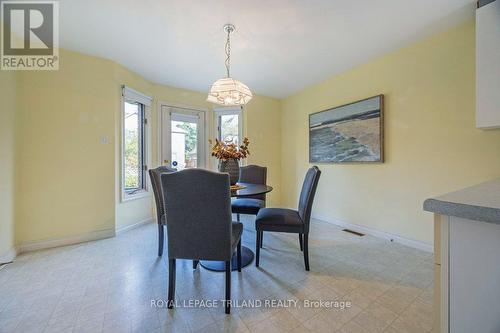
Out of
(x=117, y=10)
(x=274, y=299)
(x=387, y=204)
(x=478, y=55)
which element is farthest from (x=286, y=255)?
(x=117, y=10)

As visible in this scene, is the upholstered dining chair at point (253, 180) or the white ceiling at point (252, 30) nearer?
the white ceiling at point (252, 30)

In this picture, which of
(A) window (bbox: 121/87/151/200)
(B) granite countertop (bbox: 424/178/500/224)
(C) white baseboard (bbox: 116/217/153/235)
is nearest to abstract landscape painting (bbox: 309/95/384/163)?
(B) granite countertop (bbox: 424/178/500/224)

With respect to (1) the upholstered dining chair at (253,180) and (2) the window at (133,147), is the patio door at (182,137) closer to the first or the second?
(2) the window at (133,147)

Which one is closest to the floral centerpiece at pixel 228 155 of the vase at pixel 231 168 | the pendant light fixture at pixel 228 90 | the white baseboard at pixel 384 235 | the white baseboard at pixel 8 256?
the vase at pixel 231 168

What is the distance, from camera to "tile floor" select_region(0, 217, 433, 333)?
133cm

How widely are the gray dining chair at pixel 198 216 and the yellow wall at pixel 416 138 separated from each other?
2284mm

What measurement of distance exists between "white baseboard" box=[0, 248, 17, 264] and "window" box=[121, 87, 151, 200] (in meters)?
1.15

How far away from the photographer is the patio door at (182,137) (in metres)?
3.68

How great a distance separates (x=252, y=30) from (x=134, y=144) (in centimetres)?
245

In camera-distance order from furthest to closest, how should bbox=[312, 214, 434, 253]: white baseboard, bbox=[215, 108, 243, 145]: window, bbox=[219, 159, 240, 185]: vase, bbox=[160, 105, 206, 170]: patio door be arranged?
1. bbox=[215, 108, 243, 145]: window
2. bbox=[160, 105, 206, 170]: patio door
3. bbox=[312, 214, 434, 253]: white baseboard
4. bbox=[219, 159, 240, 185]: vase

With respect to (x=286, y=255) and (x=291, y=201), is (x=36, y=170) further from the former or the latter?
(x=291, y=201)

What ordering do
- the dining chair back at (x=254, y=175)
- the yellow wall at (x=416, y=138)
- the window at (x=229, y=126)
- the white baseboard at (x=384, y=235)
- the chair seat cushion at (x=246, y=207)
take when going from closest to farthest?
the yellow wall at (x=416, y=138)
the white baseboard at (x=384, y=235)
the chair seat cushion at (x=246, y=207)
the dining chair back at (x=254, y=175)
the window at (x=229, y=126)

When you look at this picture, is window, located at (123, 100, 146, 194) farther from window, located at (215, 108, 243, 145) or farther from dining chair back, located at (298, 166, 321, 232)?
dining chair back, located at (298, 166, 321, 232)

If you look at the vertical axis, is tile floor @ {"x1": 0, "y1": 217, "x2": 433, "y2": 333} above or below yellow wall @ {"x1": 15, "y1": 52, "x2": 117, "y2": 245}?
below
